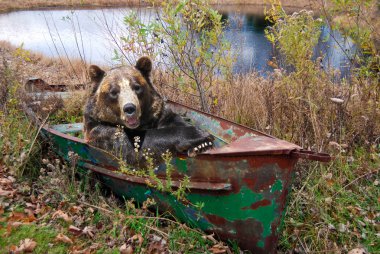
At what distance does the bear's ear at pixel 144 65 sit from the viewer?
12.3ft

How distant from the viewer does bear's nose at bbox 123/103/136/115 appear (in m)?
3.32

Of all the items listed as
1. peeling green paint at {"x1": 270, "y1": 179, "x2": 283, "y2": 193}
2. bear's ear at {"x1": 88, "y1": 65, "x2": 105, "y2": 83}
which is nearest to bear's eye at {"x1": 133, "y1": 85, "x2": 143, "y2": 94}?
bear's ear at {"x1": 88, "y1": 65, "x2": 105, "y2": 83}

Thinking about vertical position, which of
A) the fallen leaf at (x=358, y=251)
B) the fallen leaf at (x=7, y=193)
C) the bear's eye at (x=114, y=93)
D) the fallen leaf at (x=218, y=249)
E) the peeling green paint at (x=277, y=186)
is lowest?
the fallen leaf at (x=218, y=249)

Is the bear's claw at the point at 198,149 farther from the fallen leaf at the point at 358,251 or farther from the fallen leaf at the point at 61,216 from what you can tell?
the fallen leaf at the point at 358,251

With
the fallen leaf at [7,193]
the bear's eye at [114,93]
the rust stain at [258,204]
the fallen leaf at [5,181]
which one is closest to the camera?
the rust stain at [258,204]

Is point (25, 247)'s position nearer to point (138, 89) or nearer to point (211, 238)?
Result: point (211, 238)

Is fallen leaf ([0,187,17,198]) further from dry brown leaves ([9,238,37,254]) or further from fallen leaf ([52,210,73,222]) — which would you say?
dry brown leaves ([9,238,37,254])

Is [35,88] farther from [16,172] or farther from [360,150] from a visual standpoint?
[360,150]

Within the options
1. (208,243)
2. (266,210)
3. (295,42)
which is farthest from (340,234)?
(295,42)

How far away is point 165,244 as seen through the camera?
132 inches

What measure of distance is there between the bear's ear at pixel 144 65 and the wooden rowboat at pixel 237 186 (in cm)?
93

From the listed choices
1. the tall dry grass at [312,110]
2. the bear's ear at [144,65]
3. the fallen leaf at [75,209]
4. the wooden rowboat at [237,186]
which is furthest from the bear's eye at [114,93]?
the tall dry grass at [312,110]

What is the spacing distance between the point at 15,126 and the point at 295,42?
12.8ft

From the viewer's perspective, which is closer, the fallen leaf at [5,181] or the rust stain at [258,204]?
the rust stain at [258,204]
